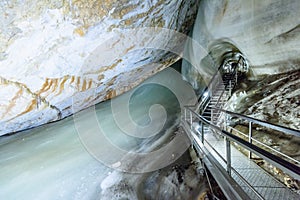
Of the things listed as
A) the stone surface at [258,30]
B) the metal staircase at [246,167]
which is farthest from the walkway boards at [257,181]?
the stone surface at [258,30]

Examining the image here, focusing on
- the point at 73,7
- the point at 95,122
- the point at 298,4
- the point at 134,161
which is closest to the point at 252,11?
the point at 298,4

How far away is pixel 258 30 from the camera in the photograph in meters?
3.89

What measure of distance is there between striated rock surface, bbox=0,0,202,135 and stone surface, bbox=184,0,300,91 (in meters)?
1.09

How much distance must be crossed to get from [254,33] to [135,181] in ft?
12.8

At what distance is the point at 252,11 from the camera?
389 cm

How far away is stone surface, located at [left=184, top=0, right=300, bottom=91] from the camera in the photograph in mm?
3332

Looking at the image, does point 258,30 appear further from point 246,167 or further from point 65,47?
point 65,47

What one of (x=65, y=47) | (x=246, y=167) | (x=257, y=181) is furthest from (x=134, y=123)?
(x=257, y=181)

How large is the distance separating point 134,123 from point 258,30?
14.7 ft

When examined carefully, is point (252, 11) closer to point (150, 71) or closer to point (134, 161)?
point (134, 161)

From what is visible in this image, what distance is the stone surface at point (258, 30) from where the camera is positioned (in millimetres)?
3332

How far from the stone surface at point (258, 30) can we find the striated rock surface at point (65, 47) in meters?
1.09

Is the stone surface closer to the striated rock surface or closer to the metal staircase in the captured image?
the striated rock surface

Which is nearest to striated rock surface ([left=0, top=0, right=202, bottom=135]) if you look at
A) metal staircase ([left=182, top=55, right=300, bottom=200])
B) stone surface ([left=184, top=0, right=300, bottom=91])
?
stone surface ([left=184, top=0, right=300, bottom=91])
